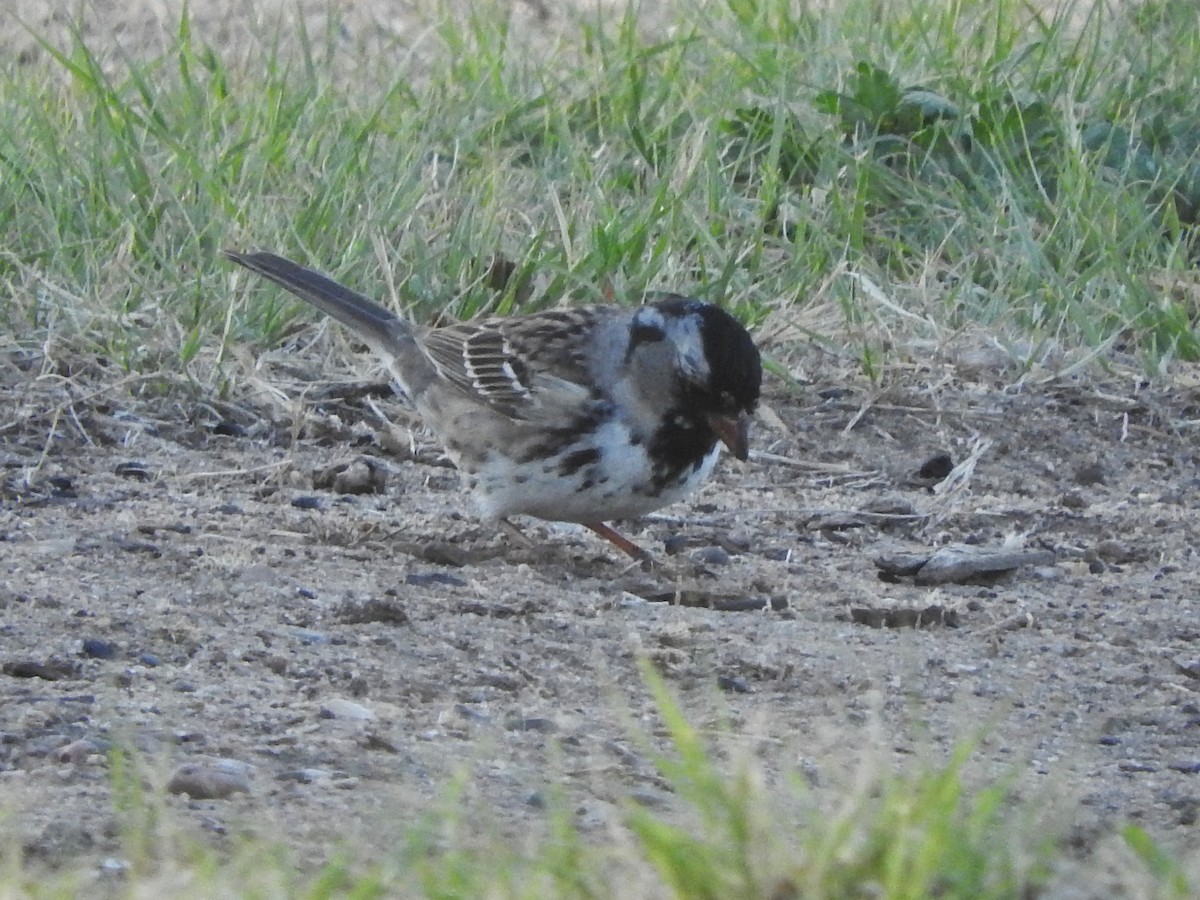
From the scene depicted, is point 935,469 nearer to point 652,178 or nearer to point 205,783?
point 652,178

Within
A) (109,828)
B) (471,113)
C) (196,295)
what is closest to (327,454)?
(196,295)

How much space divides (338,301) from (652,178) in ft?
5.70

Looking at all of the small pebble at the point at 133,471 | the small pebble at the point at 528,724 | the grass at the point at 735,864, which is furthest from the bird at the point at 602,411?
the grass at the point at 735,864

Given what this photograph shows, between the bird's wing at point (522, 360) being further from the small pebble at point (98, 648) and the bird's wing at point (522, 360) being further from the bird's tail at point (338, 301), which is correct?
the small pebble at point (98, 648)

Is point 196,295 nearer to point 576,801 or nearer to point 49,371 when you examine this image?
point 49,371

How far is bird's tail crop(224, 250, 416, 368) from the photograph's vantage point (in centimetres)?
620

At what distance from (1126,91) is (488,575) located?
13.9 ft

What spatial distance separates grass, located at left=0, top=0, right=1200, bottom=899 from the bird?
34.7 inches

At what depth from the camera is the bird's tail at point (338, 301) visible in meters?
6.20

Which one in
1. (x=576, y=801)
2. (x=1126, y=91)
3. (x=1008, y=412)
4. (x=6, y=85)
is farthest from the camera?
(x=1126, y=91)

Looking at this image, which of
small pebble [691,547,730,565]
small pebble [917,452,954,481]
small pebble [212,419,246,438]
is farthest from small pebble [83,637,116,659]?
small pebble [917,452,954,481]

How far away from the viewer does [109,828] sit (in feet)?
10.0

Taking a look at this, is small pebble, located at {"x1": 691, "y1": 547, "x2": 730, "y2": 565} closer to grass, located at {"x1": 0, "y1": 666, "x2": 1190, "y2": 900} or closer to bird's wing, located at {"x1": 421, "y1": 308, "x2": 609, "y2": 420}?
bird's wing, located at {"x1": 421, "y1": 308, "x2": 609, "y2": 420}

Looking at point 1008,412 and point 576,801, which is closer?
point 576,801
